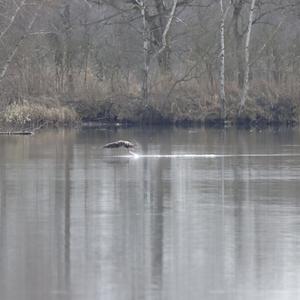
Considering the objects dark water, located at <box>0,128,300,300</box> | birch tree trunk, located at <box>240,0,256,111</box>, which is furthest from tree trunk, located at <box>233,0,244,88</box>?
dark water, located at <box>0,128,300,300</box>

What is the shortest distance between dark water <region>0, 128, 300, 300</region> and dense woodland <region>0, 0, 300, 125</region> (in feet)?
66.6

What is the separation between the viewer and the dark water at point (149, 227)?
10852mm

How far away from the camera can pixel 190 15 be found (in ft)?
177

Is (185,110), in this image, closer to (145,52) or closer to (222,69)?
(222,69)

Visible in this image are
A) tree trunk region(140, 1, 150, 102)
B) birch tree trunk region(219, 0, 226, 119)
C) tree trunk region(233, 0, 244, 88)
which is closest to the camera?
birch tree trunk region(219, 0, 226, 119)

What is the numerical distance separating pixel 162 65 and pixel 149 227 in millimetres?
35388

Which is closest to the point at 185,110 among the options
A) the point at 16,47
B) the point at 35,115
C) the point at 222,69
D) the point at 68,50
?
the point at 222,69

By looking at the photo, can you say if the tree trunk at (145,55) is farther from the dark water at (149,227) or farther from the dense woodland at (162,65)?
the dark water at (149,227)

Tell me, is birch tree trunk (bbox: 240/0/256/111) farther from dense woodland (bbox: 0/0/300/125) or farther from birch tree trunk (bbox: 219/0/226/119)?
birch tree trunk (bbox: 219/0/226/119)

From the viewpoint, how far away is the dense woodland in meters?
47.3

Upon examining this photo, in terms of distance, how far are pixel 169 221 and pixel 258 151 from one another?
14284 mm

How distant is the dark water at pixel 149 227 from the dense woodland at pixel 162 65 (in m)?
20.3

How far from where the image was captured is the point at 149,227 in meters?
14.5

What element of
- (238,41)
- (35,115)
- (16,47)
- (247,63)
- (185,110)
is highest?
(238,41)
